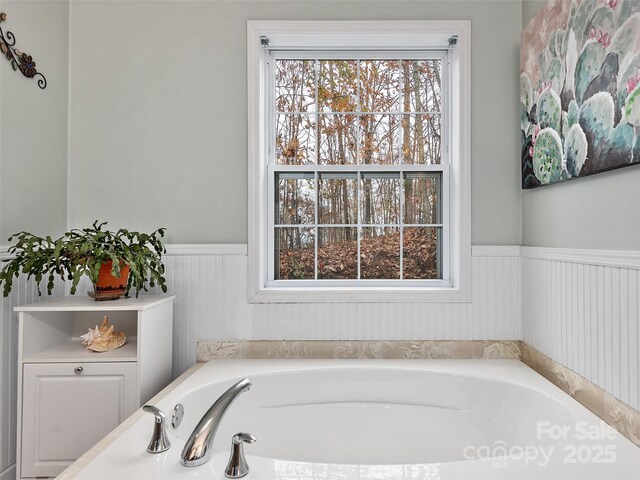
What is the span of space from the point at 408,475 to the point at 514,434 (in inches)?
31.9

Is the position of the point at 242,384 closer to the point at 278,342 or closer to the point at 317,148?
the point at 278,342

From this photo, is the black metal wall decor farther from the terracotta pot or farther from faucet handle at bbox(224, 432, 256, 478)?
faucet handle at bbox(224, 432, 256, 478)

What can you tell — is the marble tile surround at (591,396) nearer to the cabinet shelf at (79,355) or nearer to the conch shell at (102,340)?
the cabinet shelf at (79,355)

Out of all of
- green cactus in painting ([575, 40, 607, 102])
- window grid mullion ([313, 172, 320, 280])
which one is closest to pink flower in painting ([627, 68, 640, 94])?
green cactus in painting ([575, 40, 607, 102])

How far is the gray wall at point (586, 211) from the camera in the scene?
4.31 ft

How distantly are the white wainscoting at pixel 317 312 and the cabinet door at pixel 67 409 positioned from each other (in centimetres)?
46

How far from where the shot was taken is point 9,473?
5.81ft

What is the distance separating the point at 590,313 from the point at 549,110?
2.66ft

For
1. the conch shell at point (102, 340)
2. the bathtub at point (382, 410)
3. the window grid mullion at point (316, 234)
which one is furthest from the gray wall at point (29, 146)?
the window grid mullion at point (316, 234)

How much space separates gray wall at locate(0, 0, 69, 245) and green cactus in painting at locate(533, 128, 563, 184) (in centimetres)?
217

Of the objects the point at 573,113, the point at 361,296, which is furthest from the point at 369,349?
the point at 573,113

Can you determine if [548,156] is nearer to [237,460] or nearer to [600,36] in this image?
[600,36]

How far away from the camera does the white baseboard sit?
1.74m

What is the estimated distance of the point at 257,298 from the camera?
2.10 metres
